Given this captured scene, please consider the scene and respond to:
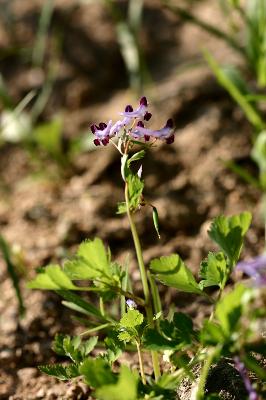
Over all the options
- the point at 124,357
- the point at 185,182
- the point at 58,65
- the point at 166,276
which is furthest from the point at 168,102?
the point at 166,276

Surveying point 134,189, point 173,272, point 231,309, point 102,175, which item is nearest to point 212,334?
point 231,309

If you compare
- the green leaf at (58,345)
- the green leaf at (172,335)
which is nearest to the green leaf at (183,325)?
the green leaf at (172,335)

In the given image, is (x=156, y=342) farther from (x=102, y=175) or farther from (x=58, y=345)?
(x=102, y=175)

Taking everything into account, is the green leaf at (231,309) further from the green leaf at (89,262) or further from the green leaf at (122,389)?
the green leaf at (89,262)

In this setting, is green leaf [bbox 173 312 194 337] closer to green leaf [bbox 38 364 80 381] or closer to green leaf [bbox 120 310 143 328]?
green leaf [bbox 120 310 143 328]

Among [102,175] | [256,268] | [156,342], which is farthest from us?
[102,175]

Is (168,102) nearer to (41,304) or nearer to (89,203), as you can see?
(89,203)

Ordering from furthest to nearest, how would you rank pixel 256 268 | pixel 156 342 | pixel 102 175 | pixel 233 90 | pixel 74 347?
pixel 102 175
pixel 233 90
pixel 74 347
pixel 156 342
pixel 256 268
